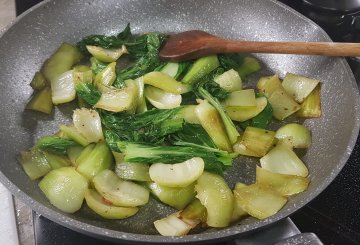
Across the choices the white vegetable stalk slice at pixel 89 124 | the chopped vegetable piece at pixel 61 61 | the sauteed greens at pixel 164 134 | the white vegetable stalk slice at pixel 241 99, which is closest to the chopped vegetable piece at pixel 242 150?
the sauteed greens at pixel 164 134

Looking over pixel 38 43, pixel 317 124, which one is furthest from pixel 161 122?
pixel 38 43

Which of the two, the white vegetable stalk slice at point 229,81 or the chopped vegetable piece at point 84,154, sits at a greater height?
the white vegetable stalk slice at point 229,81

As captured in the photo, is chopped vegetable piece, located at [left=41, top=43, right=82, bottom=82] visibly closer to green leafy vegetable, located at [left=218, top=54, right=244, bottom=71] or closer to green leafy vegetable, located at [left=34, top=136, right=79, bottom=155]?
green leafy vegetable, located at [left=34, top=136, right=79, bottom=155]

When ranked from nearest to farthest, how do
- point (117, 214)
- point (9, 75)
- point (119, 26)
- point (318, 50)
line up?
point (117, 214) < point (318, 50) < point (9, 75) < point (119, 26)

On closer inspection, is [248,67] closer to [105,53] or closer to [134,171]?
[105,53]

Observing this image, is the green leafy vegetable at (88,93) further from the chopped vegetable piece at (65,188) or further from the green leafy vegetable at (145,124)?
the chopped vegetable piece at (65,188)

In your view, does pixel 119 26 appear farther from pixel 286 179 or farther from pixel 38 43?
pixel 286 179
